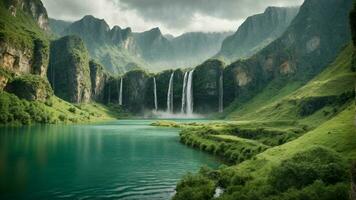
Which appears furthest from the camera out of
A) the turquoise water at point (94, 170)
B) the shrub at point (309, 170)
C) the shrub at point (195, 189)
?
the turquoise water at point (94, 170)

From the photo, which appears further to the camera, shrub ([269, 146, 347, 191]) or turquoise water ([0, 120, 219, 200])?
turquoise water ([0, 120, 219, 200])

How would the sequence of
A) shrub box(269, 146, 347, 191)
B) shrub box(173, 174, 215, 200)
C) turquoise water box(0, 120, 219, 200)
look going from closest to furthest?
shrub box(269, 146, 347, 191) < shrub box(173, 174, 215, 200) < turquoise water box(0, 120, 219, 200)

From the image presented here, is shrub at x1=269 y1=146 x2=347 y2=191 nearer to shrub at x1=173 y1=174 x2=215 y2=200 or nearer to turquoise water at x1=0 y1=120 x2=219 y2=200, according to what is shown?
shrub at x1=173 y1=174 x2=215 y2=200

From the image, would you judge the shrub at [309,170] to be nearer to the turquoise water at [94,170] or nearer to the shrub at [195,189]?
the shrub at [195,189]

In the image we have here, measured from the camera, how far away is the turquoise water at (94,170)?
4156cm

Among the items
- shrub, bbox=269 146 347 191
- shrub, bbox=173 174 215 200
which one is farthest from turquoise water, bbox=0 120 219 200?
shrub, bbox=269 146 347 191

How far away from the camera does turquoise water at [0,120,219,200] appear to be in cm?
4156

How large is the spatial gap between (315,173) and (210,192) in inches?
427

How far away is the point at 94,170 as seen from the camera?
5584 centimetres

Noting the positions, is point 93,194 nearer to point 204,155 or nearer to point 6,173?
point 6,173

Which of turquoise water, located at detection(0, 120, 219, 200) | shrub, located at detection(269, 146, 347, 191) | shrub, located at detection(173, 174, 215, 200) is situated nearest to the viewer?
shrub, located at detection(269, 146, 347, 191)

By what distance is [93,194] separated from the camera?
4081cm

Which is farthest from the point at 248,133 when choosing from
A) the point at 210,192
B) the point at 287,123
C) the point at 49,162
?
the point at 210,192

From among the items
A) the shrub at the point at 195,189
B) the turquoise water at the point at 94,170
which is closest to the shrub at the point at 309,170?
the shrub at the point at 195,189
